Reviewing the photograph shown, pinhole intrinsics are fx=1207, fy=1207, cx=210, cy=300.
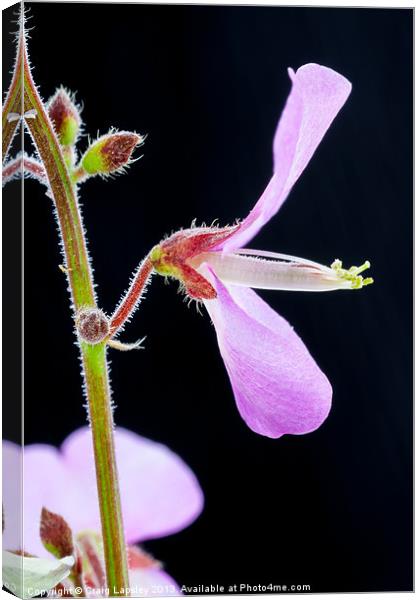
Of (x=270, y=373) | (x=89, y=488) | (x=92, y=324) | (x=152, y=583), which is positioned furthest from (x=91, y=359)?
(x=152, y=583)

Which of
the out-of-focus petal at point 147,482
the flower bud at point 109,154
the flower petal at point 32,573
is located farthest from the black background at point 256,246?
the flower bud at point 109,154

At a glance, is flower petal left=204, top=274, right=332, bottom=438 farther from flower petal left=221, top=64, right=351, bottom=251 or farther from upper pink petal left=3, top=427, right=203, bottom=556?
upper pink petal left=3, top=427, right=203, bottom=556

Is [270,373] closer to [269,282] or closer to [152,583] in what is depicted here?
[269,282]

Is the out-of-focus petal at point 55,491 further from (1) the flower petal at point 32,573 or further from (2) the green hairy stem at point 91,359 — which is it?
(2) the green hairy stem at point 91,359

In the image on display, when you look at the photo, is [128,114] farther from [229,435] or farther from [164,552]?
[164,552]

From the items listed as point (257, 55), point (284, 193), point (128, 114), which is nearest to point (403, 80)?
point (257, 55)

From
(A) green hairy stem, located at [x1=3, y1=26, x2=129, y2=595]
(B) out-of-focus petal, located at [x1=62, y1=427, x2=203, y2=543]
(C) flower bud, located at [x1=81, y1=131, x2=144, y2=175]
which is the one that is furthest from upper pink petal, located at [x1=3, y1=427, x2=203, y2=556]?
(C) flower bud, located at [x1=81, y1=131, x2=144, y2=175]
